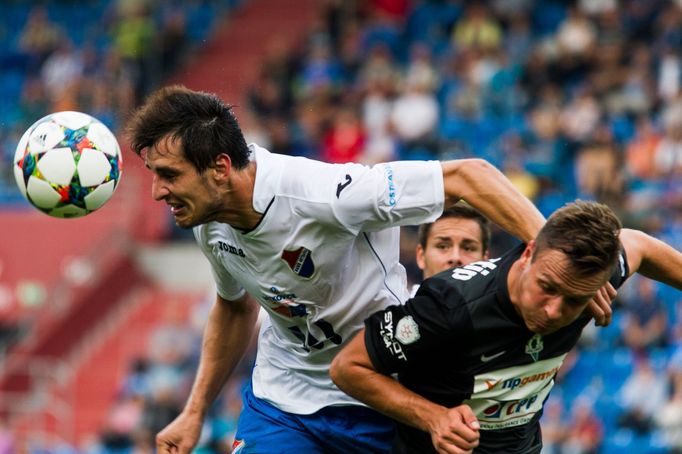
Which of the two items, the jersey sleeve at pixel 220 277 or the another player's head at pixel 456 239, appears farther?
the another player's head at pixel 456 239

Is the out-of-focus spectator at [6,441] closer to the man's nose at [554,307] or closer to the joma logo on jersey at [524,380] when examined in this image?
the joma logo on jersey at [524,380]

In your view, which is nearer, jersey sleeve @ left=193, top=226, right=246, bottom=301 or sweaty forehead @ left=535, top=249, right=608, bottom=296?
sweaty forehead @ left=535, top=249, right=608, bottom=296

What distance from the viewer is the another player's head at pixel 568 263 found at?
4.25 meters

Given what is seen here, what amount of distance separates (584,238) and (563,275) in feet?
0.48

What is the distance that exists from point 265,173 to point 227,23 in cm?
1706

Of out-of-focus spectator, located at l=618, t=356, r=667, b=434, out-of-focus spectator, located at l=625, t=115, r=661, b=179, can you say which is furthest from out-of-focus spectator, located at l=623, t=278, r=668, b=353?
out-of-focus spectator, located at l=625, t=115, r=661, b=179

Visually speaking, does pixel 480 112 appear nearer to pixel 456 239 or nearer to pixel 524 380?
pixel 456 239

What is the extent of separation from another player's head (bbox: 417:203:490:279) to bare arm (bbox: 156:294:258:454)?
88 cm

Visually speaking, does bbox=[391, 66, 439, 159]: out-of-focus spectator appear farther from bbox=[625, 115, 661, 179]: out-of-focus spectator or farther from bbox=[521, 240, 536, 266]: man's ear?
bbox=[521, 240, 536, 266]: man's ear

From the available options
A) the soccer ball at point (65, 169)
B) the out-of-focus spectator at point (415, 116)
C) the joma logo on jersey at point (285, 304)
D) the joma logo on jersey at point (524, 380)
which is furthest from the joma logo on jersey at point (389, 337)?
the out-of-focus spectator at point (415, 116)

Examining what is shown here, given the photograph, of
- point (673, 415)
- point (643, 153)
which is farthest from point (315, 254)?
point (643, 153)

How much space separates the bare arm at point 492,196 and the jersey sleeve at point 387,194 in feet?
0.19

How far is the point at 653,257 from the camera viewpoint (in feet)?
16.3

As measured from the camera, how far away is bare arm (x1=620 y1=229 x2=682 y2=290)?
491 centimetres
